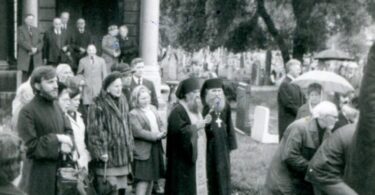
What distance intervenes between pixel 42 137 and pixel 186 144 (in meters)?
2.29

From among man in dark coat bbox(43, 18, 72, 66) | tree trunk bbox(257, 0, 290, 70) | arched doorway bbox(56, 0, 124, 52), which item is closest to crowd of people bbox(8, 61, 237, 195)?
man in dark coat bbox(43, 18, 72, 66)

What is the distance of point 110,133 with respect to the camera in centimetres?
841

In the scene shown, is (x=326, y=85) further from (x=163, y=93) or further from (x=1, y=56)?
(x=1, y=56)

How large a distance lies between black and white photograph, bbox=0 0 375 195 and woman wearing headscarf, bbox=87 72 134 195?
0.01m

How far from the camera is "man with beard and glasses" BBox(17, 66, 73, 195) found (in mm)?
6789

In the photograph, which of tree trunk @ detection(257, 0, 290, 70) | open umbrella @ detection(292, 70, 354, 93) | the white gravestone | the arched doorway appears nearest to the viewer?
open umbrella @ detection(292, 70, 354, 93)

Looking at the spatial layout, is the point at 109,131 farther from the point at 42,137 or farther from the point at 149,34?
the point at 149,34

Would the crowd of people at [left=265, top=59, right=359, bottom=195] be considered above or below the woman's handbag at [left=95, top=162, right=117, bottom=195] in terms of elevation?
above

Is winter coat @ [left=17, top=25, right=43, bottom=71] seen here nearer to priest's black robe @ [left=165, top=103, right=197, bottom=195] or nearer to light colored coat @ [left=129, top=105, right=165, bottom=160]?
light colored coat @ [left=129, top=105, right=165, bottom=160]

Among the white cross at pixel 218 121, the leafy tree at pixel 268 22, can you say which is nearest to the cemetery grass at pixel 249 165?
the white cross at pixel 218 121

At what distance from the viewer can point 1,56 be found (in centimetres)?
1881

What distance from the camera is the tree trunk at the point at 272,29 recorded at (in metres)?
34.0

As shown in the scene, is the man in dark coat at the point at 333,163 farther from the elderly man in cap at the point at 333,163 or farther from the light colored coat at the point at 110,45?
the light colored coat at the point at 110,45

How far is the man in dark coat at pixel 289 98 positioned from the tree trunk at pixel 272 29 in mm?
22139
